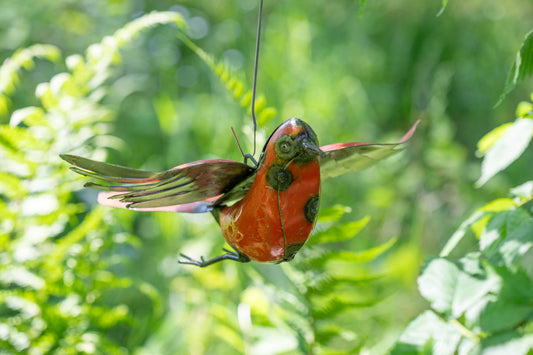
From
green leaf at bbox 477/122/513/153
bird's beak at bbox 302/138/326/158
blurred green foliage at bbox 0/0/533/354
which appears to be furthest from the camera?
blurred green foliage at bbox 0/0/533/354

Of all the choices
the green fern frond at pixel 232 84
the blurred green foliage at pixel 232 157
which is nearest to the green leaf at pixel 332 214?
the blurred green foliage at pixel 232 157

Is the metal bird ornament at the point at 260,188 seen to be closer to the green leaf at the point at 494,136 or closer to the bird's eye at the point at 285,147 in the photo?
the bird's eye at the point at 285,147

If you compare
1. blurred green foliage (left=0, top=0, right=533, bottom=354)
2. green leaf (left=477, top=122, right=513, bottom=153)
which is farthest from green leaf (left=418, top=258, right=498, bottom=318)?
green leaf (left=477, top=122, right=513, bottom=153)

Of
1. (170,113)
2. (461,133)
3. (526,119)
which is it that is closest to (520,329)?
(526,119)

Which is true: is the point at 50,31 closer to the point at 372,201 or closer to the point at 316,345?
the point at 372,201

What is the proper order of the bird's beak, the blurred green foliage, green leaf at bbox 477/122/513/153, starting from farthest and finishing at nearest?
the blurred green foliage, green leaf at bbox 477/122/513/153, the bird's beak

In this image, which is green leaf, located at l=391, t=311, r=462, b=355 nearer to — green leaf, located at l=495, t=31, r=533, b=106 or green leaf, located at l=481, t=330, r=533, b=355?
green leaf, located at l=481, t=330, r=533, b=355

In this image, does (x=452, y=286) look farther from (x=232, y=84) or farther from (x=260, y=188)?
(x=232, y=84)

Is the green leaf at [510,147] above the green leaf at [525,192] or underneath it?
above
